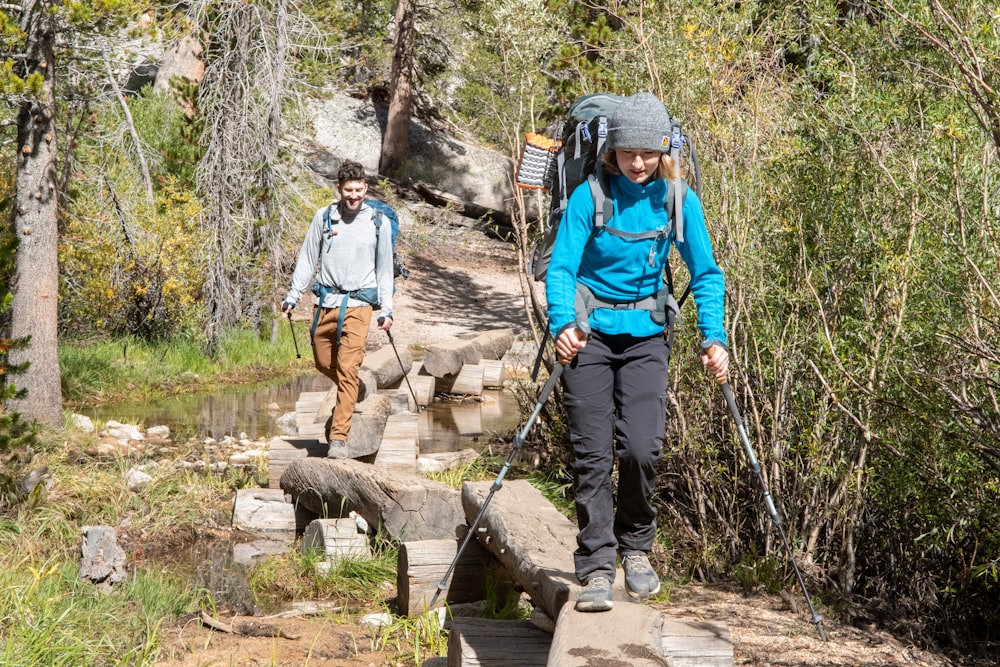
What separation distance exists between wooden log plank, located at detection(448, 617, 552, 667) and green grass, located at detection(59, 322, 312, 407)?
8.09 metres

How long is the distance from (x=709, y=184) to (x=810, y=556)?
7.67ft

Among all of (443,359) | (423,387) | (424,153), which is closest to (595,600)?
(423,387)

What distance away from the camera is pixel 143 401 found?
11859 mm

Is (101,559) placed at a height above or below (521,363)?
above

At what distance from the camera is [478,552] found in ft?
19.5

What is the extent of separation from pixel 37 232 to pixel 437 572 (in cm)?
550

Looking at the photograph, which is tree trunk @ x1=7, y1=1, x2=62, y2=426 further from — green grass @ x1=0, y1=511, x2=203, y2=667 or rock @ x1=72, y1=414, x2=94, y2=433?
green grass @ x1=0, y1=511, x2=203, y2=667

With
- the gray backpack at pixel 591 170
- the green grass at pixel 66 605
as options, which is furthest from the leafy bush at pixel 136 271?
the gray backpack at pixel 591 170

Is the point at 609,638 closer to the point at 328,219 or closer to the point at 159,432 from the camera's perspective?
the point at 328,219

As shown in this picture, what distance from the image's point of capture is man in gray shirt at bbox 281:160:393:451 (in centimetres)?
778

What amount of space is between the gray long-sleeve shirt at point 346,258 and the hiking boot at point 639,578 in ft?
13.3

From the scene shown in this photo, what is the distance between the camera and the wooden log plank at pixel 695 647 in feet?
12.7

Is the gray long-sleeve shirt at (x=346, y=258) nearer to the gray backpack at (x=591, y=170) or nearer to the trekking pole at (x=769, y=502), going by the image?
the gray backpack at (x=591, y=170)

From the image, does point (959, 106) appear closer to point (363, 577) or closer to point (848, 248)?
point (848, 248)
